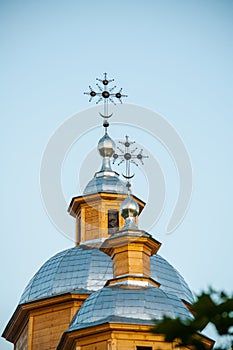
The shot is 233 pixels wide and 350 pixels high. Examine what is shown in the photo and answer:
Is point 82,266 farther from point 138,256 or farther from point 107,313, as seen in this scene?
point 107,313

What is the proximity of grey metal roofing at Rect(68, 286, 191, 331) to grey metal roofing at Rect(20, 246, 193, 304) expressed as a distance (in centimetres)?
660

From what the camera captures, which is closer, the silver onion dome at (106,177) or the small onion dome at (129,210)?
the small onion dome at (129,210)

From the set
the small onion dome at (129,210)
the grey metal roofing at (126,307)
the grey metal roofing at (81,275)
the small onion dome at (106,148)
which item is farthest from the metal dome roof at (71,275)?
the grey metal roofing at (126,307)

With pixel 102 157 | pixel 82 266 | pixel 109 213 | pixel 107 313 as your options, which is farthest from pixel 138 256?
pixel 102 157

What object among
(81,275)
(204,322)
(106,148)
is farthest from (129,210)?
(204,322)

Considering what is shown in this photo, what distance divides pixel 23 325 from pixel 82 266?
3629mm

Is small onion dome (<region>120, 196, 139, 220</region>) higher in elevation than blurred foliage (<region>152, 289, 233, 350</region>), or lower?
higher

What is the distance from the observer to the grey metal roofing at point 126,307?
31594 mm

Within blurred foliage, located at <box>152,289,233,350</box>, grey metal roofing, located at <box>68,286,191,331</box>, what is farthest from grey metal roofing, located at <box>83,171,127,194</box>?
blurred foliage, located at <box>152,289,233,350</box>

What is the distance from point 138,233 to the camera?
3478cm

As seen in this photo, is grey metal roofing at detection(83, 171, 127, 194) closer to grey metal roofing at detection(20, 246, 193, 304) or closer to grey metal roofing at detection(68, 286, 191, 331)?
grey metal roofing at detection(20, 246, 193, 304)

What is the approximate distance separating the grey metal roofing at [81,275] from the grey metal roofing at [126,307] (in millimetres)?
6602

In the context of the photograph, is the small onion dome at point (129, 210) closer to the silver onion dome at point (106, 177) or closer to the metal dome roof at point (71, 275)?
the metal dome roof at point (71, 275)

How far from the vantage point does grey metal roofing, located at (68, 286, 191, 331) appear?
31.6 metres
